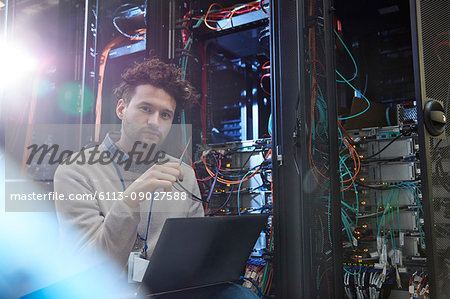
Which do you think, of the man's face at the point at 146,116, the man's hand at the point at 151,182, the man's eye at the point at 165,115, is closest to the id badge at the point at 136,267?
the man's hand at the point at 151,182

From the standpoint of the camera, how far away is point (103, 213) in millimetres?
1354

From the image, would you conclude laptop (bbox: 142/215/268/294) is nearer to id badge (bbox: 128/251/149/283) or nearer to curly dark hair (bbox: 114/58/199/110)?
id badge (bbox: 128/251/149/283)

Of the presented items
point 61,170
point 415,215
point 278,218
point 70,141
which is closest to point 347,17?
point 415,215

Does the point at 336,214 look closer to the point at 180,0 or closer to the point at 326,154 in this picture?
the point at 326,154

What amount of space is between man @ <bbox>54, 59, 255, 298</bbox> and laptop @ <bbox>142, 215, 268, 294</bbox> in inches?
2.7

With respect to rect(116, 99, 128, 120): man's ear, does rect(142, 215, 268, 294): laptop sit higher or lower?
lower

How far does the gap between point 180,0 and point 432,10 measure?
4.28ft

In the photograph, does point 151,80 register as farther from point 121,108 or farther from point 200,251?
point 200,251

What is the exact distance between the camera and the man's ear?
5.36 ft

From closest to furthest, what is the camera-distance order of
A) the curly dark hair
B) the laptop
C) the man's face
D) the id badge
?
the laptop → the id badge → the man's face → the curly dark hair

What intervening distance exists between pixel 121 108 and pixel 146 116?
178mm

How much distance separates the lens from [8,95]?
1.96m

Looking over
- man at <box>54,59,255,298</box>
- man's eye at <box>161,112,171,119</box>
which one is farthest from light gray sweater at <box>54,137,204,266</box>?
man's eye at <box>161,112,171,119</box>

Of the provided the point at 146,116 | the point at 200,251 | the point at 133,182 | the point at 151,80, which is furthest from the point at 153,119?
the point at 200,251
